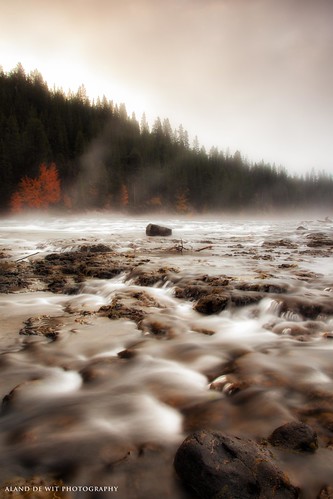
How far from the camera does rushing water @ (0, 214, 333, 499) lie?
2166 mm

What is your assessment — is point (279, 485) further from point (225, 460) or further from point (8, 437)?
point (8, 437)

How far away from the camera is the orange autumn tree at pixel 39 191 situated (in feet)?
160

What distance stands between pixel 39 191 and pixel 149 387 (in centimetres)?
5413

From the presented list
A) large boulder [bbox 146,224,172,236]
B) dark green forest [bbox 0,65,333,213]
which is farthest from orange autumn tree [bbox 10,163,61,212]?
large boulder [bbox 146,224,172,236]

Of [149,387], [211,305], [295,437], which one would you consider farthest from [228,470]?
[211,305]

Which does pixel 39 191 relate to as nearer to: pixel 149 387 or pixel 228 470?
pixel 149 387

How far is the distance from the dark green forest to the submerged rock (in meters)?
51.9

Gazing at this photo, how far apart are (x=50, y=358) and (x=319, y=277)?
6659 mm

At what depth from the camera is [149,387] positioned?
130 inches

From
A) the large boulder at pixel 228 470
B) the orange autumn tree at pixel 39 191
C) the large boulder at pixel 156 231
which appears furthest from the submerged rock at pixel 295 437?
the orange autumn tree at pixel 39 191

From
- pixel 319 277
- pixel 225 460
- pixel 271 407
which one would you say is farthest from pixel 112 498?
pixel 319 277

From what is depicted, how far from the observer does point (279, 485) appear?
6.31 feet

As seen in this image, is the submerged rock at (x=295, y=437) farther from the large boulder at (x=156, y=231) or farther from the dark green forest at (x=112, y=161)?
the dark green forest at (x=112, y=161)

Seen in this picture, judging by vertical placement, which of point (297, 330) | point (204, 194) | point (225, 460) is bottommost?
point (297, 330)
